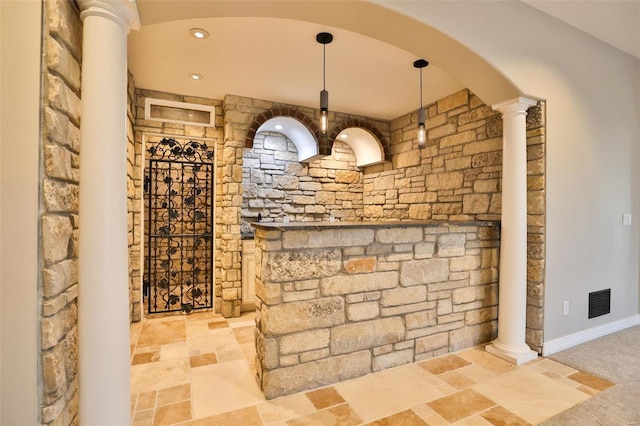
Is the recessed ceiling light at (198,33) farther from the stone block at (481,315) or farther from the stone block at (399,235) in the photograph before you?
the stone block at (481,315)

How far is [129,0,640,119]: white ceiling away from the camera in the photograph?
236cm

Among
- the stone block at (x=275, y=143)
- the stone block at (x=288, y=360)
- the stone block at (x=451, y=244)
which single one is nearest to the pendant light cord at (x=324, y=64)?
the stone block at (x=275, y=143)

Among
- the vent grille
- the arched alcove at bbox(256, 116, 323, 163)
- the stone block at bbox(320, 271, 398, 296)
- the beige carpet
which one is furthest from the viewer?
the arched alcove at bbox(256, 116, 323, 163)

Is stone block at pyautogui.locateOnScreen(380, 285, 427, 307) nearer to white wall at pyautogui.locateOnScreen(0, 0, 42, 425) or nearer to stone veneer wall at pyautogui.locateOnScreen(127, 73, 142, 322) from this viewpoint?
white wall at pyautogui.locateOnScreen(0, 0, 42, 425)

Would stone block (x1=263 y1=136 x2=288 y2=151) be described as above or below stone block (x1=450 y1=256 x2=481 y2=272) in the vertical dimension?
above

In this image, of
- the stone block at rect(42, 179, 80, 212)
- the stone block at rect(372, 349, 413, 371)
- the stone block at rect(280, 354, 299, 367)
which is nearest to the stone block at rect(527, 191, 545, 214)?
the stone block at rect(372, 349, 413, 371)

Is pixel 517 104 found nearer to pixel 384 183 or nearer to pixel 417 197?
pixel 417 197

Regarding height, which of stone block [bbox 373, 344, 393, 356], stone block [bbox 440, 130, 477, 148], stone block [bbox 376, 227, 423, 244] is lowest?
stone block [bbox 373, 344, 393, 356]

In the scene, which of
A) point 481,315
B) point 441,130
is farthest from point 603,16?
point 481,315

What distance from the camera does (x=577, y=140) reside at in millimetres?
2664

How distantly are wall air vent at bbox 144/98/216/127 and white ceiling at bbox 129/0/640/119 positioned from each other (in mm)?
153

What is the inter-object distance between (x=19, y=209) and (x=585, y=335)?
3.96 metres

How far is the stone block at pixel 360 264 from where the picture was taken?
218 cm

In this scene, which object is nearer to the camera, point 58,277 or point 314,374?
point 58,277
